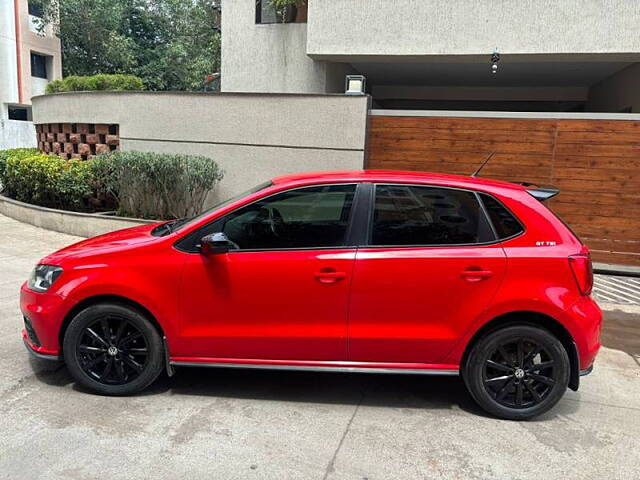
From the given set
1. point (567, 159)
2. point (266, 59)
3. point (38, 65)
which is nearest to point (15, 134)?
point (38, 65)

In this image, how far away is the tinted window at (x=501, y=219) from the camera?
11.8 feet

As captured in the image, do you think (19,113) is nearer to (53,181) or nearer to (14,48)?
(14,48)

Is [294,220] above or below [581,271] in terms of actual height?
above

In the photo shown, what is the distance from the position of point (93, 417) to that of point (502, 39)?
8.93m

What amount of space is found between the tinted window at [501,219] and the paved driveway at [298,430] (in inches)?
51.9

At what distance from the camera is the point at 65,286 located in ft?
12.0

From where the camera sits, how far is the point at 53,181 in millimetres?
10172

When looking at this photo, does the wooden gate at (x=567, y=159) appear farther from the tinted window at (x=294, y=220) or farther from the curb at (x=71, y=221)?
the tinted window at (x=294, y=220)

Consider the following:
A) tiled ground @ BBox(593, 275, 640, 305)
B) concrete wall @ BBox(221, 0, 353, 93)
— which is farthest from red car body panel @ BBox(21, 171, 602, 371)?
concrete wall @ BBox(221, 0, 353, 93)

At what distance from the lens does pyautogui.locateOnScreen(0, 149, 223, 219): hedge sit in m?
9.38

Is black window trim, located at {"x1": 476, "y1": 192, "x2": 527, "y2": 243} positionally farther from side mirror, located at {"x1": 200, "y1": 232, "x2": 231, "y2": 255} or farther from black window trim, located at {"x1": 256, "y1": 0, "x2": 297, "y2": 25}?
black window trim, located at {"x1": 256, "y1": 0, "x2": 297, "y2": 25}

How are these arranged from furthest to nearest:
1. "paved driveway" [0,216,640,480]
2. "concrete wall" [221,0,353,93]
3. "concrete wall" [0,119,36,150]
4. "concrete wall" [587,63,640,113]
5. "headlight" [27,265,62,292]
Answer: "concrete wall" [0,119,36,150] < "concrete wall" [221,0,353,93] < "concrete wall" [587,63,640,113] < "headlight" [27,265,62,292] < "paved driveway" [0,216,640,480]

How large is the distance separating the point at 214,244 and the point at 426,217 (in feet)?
4.93

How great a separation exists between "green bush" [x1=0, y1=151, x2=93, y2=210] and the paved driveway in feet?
20.8
